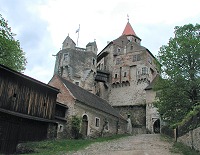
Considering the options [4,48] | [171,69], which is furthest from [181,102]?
[4,48]

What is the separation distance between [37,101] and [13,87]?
2799 millimetres

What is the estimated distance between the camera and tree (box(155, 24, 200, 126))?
22.0m

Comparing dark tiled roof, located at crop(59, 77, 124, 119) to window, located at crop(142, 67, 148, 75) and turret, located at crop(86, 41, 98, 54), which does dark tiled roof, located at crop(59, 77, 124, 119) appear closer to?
turret, located at crop(86, 41, 98, 54)

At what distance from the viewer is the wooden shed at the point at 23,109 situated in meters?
17.3

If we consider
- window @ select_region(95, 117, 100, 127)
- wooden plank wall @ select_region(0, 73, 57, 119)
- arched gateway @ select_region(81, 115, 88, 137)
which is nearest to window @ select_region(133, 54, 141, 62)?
window @ select_region(95, 117, 100, 127)

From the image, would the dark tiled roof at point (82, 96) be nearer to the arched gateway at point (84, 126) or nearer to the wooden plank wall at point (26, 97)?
the arched gateway at point (84, 126)

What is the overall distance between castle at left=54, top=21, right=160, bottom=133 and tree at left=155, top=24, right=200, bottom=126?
1715 cm

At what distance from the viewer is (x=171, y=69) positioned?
75.5 ft

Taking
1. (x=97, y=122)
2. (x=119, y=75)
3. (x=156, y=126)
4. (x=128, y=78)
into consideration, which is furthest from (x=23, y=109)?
(x=119, y=75)

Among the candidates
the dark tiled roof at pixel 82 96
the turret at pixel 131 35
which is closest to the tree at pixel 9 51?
the dark tiled roof at pixel 82 96

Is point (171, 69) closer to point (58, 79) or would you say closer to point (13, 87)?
point (58, 79)

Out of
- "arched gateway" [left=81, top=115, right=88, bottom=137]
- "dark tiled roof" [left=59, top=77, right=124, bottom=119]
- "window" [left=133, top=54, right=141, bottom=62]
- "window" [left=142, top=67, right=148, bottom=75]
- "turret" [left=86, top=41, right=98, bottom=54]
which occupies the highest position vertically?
"turret" [left=86, top=41, right=98, bottom=54]

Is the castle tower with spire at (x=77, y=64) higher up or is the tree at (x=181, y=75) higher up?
the castle tower with spire at (x=77, y=64)

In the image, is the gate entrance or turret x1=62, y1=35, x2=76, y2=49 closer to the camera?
the gate entrance
